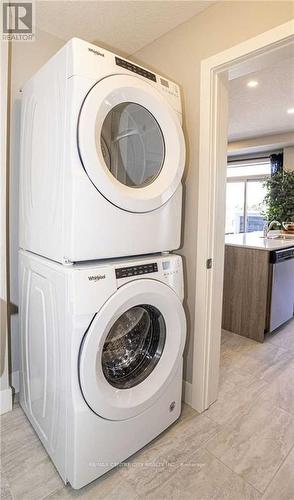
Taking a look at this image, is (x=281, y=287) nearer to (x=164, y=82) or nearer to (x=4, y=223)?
(x=164, y=82)

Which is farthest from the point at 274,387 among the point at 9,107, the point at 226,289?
the point at 9,107

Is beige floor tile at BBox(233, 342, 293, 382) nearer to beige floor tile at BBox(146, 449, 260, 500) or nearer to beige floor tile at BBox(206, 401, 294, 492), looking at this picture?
beige floor tile at BBox(206, 401, 294, 492)

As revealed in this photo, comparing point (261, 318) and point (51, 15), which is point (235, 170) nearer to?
point (261, 318)

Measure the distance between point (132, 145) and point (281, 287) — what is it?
7.00 feet

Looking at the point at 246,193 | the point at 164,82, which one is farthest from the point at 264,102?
the point at 246,193

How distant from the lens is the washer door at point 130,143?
1.09 meters

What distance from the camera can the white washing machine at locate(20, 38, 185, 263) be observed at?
108cm

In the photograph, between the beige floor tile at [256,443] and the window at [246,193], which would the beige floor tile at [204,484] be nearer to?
the beige floor tile at [256,443]

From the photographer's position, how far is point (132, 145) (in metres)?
1.41

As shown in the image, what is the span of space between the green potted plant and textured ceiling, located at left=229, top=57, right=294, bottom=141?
2.57 feet

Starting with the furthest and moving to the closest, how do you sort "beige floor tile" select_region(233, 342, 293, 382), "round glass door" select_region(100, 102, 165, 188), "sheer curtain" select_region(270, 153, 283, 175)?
"sheer curtain" select_region(270, 153, 283, 175)
"beige floor tile" select_region(233, 342, 293, 382)
"round glass door" select_region(100, 102, 165, 188)

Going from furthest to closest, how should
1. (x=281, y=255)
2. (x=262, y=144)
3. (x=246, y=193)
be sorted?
(x=246, y=193) → (x=262, y=144) → (x=281, y=255)

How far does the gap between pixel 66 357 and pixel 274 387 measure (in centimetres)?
160

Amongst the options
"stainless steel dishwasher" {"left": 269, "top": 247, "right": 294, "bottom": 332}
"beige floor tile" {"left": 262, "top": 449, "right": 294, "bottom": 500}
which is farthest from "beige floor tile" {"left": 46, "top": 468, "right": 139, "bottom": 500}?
"stainless steel dishwasher" {"left": 269, "top": 247, "right": 294, "bottom": 332}
